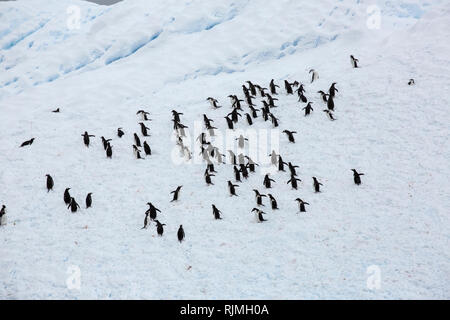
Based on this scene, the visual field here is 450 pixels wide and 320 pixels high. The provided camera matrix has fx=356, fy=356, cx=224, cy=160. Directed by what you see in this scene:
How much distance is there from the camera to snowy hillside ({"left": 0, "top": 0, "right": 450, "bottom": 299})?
7.57 metres

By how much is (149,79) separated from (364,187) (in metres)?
15.0

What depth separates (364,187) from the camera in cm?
1002

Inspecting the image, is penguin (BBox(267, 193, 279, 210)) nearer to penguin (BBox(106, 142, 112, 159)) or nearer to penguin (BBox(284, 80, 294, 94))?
penguin (BBox(106, 142, 112, 159))

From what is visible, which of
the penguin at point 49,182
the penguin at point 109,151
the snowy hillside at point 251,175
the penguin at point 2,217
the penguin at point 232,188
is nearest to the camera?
the snowy hillside at point 251,175

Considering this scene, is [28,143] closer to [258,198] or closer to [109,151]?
[109,151]

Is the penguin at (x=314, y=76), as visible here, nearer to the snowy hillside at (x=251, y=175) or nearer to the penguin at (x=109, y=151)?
the snowy hillside at (x=251, y=175)

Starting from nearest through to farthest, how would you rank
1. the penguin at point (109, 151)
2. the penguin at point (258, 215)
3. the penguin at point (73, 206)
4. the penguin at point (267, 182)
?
1. the penguin at point (258, 215)
2. the penguin at point (73, 206)
3. the penguin at point (267, 182)
4. the penguin at point (109, 151)

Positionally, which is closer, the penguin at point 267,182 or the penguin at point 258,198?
the penguin at point 258,198

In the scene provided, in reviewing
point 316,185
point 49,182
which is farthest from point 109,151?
point 316,185

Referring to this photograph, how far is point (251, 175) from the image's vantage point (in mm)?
11430

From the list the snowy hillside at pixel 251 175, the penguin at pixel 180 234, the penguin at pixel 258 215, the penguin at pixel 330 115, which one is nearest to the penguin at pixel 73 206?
the snowy hillside at pixel 251 175

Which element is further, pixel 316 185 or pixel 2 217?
pixel 316 185

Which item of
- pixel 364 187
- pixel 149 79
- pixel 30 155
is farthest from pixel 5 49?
pixel 364 187

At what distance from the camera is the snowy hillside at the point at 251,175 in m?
7.57
